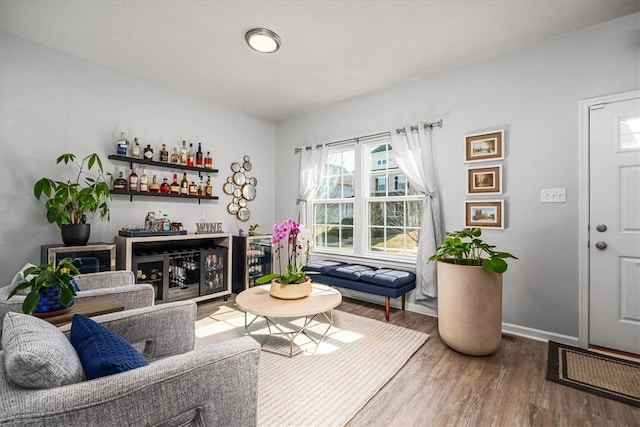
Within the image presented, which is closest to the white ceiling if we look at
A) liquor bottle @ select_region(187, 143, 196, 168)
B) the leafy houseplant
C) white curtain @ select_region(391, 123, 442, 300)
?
white curtain @ select_region(391, 123, 442, 300)

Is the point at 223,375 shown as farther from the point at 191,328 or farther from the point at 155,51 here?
the point at 155,51

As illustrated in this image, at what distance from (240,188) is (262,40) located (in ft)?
7.77

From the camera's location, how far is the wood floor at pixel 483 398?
1619 millimetres

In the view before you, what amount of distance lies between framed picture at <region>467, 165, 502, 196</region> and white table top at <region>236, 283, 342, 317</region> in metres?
1.83

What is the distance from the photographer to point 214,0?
2188 millimetres

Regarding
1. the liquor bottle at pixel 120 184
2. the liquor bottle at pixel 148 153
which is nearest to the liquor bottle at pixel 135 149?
the liquor bottle at pixel 148 153

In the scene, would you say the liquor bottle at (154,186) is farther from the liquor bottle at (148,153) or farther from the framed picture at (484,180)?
the framed picture at (484,180)

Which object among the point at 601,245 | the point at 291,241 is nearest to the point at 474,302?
the point at 601,245

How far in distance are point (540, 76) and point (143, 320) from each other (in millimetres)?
3722

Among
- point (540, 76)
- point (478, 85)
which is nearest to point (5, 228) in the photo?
point (478, 85)

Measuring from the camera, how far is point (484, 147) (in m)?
2.96

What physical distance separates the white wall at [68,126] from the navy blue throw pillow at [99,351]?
2.38 m

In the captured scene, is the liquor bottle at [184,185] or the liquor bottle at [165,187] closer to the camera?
the liquor bottle at [165,187]

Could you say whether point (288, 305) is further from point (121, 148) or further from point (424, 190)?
point (121, 148)
